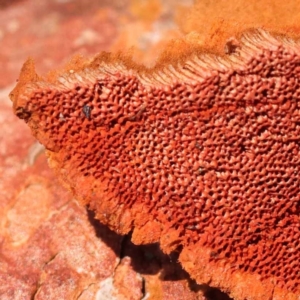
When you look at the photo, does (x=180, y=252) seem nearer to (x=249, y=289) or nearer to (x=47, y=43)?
(x=249, y=289)

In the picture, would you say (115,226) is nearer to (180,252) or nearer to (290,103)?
(180,252)

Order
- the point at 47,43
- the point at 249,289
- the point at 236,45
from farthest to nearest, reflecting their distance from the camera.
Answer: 1. the point at 47,43
2. the point at 249,289
3. the point at 236,45

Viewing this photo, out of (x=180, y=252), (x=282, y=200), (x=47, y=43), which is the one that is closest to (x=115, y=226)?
(x=180, y=252)

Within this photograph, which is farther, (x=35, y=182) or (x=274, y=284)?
(x=35, y=182)

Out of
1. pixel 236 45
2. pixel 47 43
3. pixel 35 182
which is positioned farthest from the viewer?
pixel 47 43

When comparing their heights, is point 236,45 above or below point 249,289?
above

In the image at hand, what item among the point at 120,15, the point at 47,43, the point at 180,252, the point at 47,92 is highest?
the point at 120,15

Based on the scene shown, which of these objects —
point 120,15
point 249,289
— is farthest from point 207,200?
point 120,15
